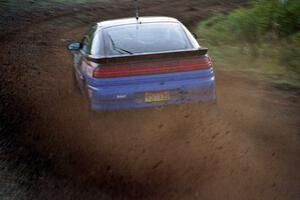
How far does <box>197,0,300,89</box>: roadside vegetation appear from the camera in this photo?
11.8m

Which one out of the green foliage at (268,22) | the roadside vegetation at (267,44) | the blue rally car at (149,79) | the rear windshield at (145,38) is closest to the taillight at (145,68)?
the blue rally car at (149,79)

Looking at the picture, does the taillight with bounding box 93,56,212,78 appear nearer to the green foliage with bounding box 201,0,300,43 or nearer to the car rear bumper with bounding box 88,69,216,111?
the car rear bumper with bounding box 88,69,216,111

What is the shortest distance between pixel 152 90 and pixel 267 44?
22.2 ft

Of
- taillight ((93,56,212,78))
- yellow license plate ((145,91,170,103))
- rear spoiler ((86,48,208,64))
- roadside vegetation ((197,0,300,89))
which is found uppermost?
rear spoiler ((86,48,208,64))

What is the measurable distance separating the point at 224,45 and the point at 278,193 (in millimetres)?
9757

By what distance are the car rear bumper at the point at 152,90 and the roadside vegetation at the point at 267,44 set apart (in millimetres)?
3517

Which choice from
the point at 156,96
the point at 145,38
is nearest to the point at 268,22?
the point at 145,38

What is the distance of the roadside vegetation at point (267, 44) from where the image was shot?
11766mm

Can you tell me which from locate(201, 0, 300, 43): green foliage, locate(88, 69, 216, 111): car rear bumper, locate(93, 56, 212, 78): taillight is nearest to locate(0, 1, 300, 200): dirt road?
locate(88, 69, 216, 111): car rear bumper

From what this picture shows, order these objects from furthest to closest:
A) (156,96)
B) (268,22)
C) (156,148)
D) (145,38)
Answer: (268,22) → (145,38) → (156,96) → (156,148)

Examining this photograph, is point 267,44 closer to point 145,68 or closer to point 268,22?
point 268,22

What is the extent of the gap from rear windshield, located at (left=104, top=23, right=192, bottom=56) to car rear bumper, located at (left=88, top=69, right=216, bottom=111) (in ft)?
2.09

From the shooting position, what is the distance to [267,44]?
13.6 m

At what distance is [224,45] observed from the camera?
15.1m
